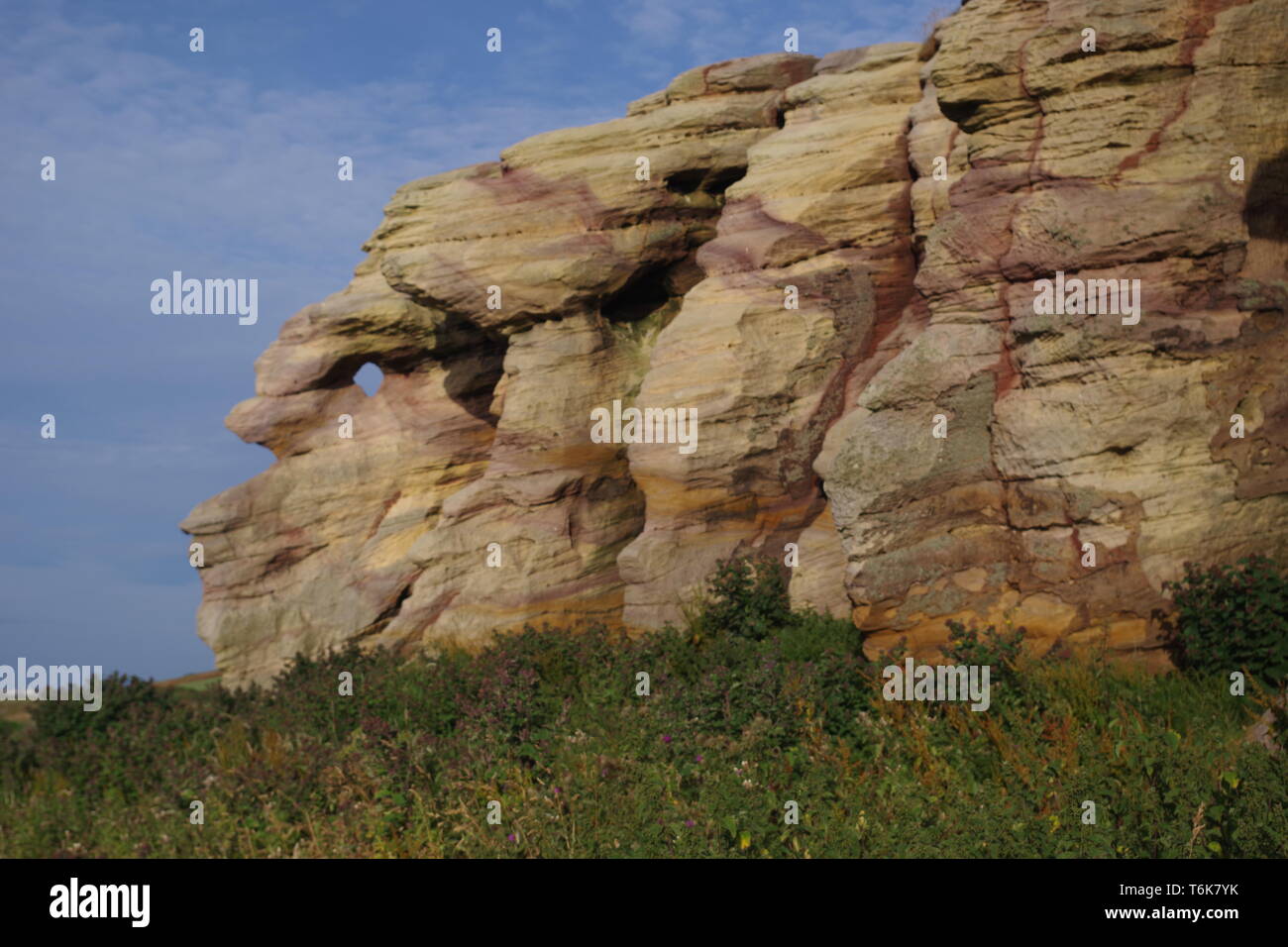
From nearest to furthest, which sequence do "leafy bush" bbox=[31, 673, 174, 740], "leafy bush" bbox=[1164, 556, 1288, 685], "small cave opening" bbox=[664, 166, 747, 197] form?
"leafy bush" bbox=[1164, 556, 1288, 685], "leafy bush" bbox=[31, 673, 174, 740], "small cave opening" bbox=[664, 166, 747, 197]


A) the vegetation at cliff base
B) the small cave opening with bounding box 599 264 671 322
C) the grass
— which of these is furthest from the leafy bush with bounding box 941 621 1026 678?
the small cave opening with bounding box 599 264 671 322

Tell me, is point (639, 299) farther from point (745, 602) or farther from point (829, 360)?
point (745, 602)

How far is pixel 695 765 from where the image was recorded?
1008 cm

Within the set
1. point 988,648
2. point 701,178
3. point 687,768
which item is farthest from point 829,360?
point 687,768

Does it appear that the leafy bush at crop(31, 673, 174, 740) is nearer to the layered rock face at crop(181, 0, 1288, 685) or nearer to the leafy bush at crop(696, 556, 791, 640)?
the layered rock face at crop(181, 0, 1288, 685)

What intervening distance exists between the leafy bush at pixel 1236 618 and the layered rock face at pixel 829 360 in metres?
0.43

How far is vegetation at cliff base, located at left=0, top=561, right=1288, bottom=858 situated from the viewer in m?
8.43

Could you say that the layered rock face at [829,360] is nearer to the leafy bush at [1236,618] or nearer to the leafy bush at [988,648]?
the leafy bush at [1236,618]

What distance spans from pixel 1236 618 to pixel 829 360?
7164 millimetres

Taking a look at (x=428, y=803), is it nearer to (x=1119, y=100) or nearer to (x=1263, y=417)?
(x=1263, y=417)

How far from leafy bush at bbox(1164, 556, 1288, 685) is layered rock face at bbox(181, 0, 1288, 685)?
434 mm

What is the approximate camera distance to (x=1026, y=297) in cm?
1301

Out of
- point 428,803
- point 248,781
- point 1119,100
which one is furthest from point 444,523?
point 1119,100

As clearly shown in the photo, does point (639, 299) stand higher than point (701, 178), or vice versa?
point (701, 178)
